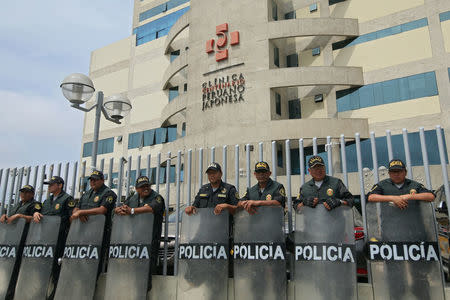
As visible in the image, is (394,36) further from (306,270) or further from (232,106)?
(306,270)

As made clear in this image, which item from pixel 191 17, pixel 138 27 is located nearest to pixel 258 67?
pixel 191 17

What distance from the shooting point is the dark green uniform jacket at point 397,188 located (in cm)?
379

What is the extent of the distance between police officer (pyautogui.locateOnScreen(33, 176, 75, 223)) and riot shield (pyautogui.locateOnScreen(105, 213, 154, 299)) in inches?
41.4

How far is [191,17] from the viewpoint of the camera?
24.1 metres

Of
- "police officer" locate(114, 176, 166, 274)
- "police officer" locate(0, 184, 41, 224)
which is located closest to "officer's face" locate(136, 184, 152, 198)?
"police officer" locate(114, 176, 166, 274)

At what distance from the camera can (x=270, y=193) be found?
14.0 ft

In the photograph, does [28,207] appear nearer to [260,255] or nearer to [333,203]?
[260,255]

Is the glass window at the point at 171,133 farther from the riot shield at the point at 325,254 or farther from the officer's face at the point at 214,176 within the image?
the riot shield at the point at 325,254

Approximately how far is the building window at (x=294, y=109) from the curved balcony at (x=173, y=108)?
6.85m

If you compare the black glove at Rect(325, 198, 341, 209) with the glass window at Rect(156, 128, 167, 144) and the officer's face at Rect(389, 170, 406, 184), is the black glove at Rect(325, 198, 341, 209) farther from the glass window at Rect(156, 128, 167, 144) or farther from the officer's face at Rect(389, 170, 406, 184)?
the glass window at Rect(156, 128, 167, 144)

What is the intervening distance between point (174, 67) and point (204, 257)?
73.8 feet

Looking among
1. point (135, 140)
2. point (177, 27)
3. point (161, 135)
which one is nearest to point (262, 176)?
point (177, 27)

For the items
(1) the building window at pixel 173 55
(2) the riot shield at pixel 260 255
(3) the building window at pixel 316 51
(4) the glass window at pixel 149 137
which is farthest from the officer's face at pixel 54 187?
(1) the building window at pixel 173 55

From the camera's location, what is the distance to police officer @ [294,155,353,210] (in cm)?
388
